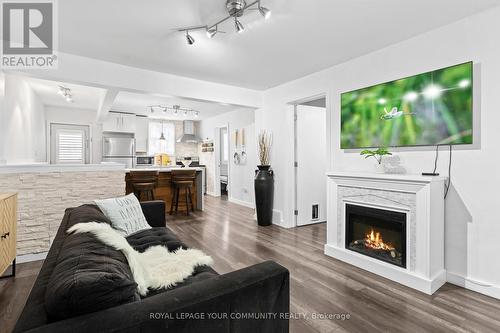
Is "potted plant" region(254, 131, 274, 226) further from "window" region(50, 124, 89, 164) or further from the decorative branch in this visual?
"window" region(50, 124, 89, 164)

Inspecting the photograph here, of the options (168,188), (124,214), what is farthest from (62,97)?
(124,214)

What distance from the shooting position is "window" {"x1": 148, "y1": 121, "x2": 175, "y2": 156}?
831cm

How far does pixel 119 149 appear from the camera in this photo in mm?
7258

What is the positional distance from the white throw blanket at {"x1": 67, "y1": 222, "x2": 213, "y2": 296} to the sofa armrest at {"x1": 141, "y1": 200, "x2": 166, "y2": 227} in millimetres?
931

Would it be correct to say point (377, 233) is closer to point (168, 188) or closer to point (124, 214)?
point (124, 214)

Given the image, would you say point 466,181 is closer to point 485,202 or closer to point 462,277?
point 485,202

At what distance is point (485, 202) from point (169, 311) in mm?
2797

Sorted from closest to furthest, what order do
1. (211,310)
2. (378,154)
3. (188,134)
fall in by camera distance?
(211,310), (378,154), (188,134)

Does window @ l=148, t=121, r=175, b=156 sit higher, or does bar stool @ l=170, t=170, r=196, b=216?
window @ l=148, t=121, r=175, b=156

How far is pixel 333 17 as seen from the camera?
2.37 meters

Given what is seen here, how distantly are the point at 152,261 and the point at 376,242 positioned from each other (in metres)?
2.40

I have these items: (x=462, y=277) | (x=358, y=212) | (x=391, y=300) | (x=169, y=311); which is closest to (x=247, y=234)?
(x=358, y=212)

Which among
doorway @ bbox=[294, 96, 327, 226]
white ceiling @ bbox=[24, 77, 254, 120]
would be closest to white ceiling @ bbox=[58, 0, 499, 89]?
doorway @ bbox=[294, 96, 327, 226]

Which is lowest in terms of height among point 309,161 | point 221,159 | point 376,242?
point 376,242
